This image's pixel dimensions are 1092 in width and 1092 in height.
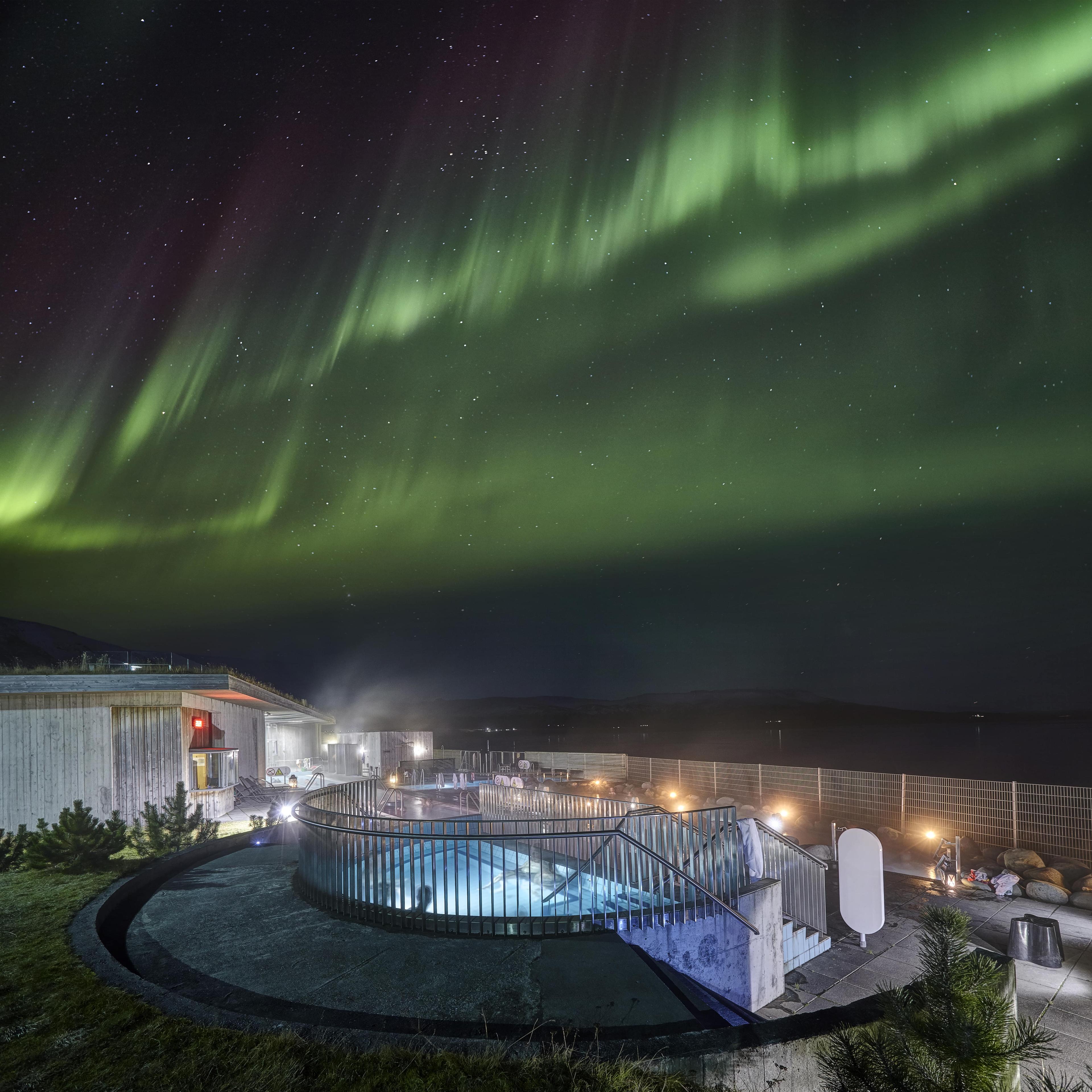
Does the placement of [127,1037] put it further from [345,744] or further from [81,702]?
[345,744]

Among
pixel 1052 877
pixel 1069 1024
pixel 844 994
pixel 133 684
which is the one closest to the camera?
pixel 1069 1024

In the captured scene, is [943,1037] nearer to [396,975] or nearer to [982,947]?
[396,975]

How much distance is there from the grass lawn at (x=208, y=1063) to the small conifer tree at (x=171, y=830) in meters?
6.66

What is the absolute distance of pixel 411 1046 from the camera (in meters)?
4.41

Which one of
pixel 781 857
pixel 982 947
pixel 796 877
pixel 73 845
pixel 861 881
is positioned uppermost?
pixel 781 857

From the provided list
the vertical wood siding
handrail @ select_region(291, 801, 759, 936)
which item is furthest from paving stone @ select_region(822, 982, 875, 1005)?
the vertical wood siding

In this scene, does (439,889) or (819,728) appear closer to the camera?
(439,889)

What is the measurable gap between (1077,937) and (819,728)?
185m

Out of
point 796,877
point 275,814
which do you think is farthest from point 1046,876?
point 275,814

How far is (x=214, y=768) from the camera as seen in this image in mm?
21062

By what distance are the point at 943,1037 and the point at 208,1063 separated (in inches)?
168

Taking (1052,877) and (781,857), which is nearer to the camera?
(781,857)

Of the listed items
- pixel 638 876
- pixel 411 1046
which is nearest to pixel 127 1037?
pixel 411 1046

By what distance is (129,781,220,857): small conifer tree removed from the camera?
11953 millimetres
